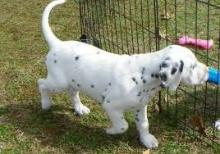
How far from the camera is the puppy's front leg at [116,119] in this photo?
377cm

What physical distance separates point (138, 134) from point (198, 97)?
0.85 m

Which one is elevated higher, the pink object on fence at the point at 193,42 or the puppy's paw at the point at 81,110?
the pink object on fence at the point at 193,42

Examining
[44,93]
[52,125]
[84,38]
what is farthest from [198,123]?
[84,38]

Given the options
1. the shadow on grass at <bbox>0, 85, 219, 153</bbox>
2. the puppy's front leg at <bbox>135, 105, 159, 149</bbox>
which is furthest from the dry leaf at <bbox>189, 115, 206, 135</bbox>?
the puppy's front leg at <bbox>135, 105, 159, 149</bbox>

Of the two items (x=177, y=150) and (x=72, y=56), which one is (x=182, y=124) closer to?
(x=177, y=150)

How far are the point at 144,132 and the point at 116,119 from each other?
0.30m

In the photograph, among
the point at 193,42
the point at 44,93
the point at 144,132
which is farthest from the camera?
the point at 193,42

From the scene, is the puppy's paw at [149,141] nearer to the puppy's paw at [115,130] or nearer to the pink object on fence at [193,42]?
the puppy's paw at [115,130]

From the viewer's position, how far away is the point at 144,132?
3.96 meters

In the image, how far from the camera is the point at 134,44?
5.80m

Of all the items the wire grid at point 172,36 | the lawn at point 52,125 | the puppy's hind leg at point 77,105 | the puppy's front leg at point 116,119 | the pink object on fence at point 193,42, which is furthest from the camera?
the pink object on fence at point 193,42

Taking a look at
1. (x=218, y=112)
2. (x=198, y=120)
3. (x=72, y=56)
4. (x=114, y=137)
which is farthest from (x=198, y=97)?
(x=72, y=56)

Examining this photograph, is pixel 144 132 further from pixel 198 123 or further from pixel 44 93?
pixel 44 93

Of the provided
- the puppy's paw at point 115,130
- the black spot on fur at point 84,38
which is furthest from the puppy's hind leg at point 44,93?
the black spot on fur at point 84,38
